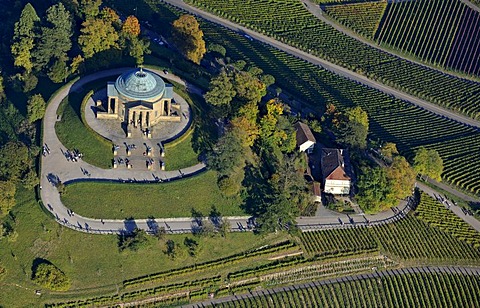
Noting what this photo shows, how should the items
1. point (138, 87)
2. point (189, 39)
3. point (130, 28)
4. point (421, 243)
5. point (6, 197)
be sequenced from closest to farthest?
point (6, 197) → point (421, 243) → point (138, 87) → point (130, 28) → point (189, 39)

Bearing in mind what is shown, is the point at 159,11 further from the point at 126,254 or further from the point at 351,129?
the point at 126,254

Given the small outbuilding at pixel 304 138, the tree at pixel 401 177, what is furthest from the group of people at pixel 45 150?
the tree at pixel 401 177

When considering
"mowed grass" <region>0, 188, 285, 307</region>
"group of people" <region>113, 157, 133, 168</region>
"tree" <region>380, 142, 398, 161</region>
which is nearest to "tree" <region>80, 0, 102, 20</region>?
"group of people" <region>113, 157, 133, 168</region>

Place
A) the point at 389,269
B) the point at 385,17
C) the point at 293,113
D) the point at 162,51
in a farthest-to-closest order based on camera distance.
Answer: the point at 385,17 < the point at 162,51 < the point at 293,113 < the point at 389,269

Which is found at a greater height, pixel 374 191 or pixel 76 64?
pixel 76 64

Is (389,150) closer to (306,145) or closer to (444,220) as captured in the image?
(306,145)

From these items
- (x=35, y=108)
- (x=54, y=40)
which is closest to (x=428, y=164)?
(x=35, y=108)

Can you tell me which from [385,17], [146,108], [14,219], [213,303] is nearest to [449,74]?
[385,17]
